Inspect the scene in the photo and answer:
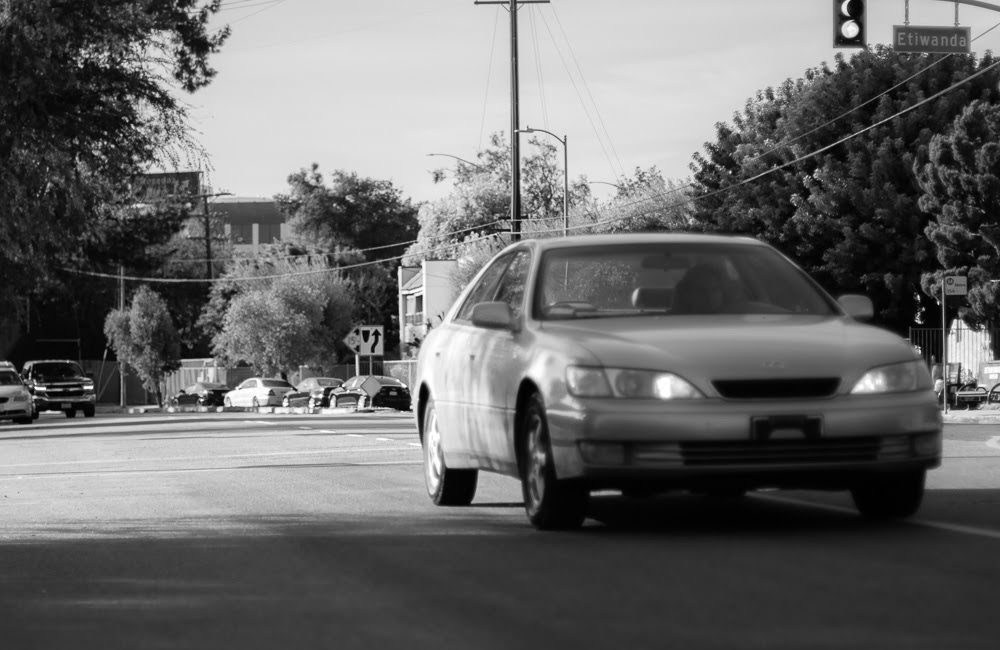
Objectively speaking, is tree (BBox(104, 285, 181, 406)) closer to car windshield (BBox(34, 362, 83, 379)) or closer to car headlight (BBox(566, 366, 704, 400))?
car windshield (BBox(34, 362, 83, 379))

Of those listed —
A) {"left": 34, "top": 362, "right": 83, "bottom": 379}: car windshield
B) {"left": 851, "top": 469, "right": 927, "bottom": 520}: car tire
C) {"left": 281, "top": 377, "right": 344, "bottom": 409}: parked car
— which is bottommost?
{"left": 281, "top": 377, "right": 344, "bottom": 409}: parked car

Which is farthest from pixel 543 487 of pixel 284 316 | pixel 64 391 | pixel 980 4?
pixel 284 316

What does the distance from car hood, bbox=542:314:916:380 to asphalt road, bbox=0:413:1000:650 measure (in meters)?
0.85

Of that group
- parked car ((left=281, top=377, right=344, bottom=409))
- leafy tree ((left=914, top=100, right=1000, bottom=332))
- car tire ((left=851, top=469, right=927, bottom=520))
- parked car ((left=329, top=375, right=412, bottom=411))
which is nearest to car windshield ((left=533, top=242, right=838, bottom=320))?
car tire ((left=851, top=469, right=927, bottom=520))

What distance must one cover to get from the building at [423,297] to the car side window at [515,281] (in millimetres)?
75084

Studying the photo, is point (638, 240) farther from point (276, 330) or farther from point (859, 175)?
point (276, 330)

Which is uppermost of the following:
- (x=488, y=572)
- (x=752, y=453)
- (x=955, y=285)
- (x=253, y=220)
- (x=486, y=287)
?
(x=253, y=220)

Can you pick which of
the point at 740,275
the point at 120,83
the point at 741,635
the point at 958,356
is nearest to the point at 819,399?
the point at 740,275

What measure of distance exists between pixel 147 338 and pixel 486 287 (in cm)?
7034

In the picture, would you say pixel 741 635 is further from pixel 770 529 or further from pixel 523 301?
pixel 523 301

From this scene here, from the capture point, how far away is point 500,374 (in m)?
10.2

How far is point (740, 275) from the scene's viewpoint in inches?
415

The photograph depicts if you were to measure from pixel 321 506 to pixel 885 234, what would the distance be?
37.5 metres

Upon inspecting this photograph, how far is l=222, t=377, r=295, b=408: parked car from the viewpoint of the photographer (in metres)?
66.9
